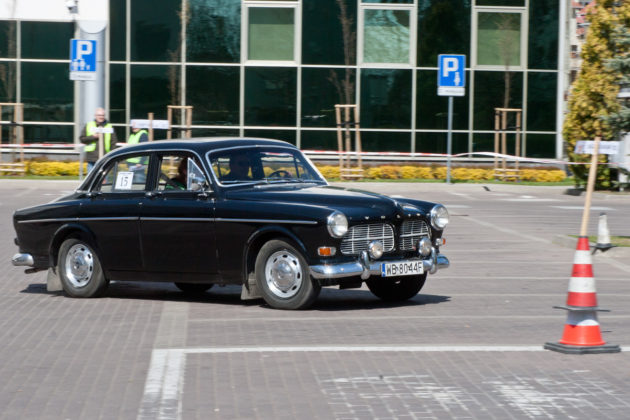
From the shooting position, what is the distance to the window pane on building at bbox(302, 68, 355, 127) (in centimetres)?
3725

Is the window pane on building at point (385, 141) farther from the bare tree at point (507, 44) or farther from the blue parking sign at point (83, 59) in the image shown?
the blue parking sign at point (83, 59)

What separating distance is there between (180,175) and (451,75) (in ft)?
70.0

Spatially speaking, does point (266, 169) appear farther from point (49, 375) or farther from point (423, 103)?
point (423, 103)

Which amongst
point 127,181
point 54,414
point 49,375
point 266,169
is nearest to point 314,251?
point 266,169

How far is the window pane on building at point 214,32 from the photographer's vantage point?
37.2 meters

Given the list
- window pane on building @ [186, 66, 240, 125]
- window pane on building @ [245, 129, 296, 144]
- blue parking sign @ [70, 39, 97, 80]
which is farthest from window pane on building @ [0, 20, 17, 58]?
blue parking sign @ [70, 39, 97, 80]

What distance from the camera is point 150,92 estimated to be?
37.4 meters

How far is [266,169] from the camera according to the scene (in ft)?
38.3

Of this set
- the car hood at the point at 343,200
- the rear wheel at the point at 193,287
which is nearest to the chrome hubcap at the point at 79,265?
the rear wheel at the point at 193,287

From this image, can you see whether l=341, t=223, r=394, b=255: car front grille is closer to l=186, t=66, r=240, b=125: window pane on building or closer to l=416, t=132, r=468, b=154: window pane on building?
l=186, t=66, r=240, b=125: window pane on building

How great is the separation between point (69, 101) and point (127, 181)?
26.0m

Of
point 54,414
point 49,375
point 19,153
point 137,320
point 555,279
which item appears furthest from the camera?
point 19,153

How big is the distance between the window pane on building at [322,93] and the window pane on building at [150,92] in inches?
158

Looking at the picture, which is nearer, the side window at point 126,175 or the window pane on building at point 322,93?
the side window at point 126,175
